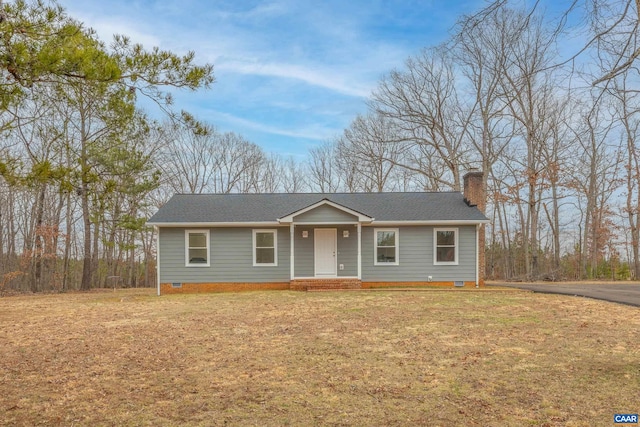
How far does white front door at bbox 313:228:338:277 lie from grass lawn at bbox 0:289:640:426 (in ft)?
20.1

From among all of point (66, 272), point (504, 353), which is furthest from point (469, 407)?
point (66, 272)

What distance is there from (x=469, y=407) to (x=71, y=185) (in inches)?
217

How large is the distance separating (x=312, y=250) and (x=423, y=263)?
426 cm

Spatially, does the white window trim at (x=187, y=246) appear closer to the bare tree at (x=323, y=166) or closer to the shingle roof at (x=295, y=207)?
the shingle roof at (x=295, y=207)

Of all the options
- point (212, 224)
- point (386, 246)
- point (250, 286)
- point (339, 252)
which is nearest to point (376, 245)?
point (386, 246)

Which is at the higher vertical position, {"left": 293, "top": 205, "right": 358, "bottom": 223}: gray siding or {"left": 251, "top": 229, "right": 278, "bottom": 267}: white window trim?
{"left": 293, "top": 205, "right": 358, "bottom": 223}: gray siding

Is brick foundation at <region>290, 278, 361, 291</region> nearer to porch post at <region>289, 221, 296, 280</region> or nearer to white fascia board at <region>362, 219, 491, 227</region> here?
porch post at <region>289, 221, 296, 280</region>

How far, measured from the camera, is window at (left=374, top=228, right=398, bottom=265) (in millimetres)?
16719

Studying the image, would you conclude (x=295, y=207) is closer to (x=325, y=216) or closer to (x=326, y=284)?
(x=325, y=216)

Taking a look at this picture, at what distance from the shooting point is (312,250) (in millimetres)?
16703

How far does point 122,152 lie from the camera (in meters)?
18.5

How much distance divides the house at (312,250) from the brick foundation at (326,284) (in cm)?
24

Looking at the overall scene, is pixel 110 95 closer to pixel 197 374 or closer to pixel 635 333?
pixel 197 374

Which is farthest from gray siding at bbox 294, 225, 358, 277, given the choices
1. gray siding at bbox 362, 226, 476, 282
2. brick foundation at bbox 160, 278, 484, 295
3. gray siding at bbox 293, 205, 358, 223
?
gray siding at bbox 293, 205, 358, 223
